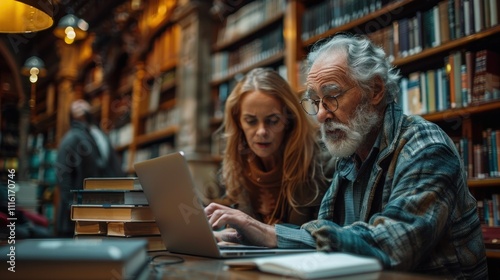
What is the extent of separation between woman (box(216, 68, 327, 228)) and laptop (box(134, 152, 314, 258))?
0.68 m

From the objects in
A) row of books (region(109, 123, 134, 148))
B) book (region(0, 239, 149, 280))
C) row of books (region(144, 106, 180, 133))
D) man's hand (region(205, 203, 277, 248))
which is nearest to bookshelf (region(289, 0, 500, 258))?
man's hand (region(205, 203, 277, 248))

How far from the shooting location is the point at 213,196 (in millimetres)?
3738

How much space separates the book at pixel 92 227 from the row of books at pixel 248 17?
98.8 inches

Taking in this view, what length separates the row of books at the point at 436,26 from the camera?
7.22 feet

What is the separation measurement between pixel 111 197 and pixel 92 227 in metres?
0.12

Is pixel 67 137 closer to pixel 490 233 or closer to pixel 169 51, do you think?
pixel 169 51

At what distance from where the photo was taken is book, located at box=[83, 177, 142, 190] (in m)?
1.34

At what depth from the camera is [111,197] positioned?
1.33m

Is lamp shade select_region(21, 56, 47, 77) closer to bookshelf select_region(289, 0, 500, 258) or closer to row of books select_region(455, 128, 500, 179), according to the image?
bookshelf select_region(289, 0, 500, 258)

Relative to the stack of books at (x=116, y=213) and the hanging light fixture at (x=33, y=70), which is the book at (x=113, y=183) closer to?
the stack of books at (x=116, y=213)

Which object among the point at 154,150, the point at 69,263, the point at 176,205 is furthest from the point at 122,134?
Result: the point at 69,263

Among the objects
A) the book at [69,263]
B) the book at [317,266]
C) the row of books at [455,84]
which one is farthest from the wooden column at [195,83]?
the book at [69,263]

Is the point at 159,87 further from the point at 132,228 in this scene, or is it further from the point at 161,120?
the point at 132,228

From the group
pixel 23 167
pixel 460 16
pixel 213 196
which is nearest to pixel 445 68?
pixel 460 16
